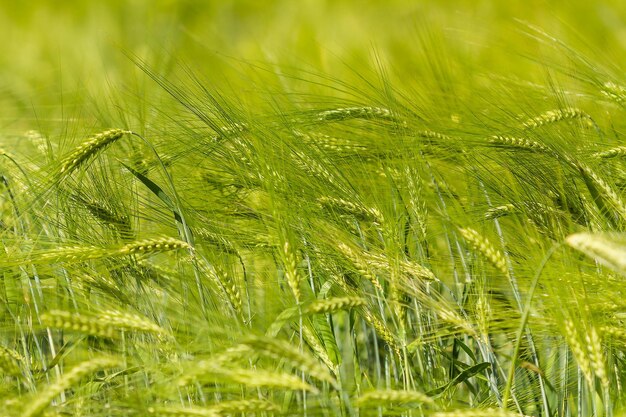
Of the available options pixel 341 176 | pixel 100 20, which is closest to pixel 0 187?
pixel 341 176

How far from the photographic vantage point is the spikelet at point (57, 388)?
77 cm

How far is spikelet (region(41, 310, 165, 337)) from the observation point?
789 millimetres

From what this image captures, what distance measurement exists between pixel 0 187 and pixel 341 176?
0.58 m

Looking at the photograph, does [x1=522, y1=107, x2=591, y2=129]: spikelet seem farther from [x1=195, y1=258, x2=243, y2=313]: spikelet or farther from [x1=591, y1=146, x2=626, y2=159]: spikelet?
[x1=195, y1=258, x2=243, y2=313]: spikelet

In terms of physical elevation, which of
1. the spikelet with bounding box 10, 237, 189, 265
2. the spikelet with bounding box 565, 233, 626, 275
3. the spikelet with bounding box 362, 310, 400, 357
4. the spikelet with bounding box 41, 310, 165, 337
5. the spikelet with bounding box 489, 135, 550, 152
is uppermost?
the spikelet with bounding box 489, 135, 550, 152

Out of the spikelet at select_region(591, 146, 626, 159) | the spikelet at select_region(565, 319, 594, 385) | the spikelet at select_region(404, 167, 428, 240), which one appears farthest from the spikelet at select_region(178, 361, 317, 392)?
the spikelet at select_region(591, 146, 626, 159)

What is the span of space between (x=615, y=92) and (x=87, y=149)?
73 centimetres

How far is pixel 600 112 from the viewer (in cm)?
147

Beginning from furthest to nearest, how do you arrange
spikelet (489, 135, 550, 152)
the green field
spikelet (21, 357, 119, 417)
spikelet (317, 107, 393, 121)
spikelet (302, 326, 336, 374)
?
spikelet (317, 107, 393, 121) → spikelet (489, 135, 550, 152) → spikelet (302, 326, 336, 374) → the green field → spikelet (21, 357, 119, 417)

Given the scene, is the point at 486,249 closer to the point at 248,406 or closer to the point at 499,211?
the point at 499,211

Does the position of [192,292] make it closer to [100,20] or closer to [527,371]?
[527,371]

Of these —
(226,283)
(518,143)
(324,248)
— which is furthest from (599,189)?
(226,283)

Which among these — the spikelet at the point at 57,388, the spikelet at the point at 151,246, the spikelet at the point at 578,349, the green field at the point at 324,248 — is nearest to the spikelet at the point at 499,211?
the green field at the point at 324,248

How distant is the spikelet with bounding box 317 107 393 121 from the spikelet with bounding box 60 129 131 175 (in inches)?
11.4
